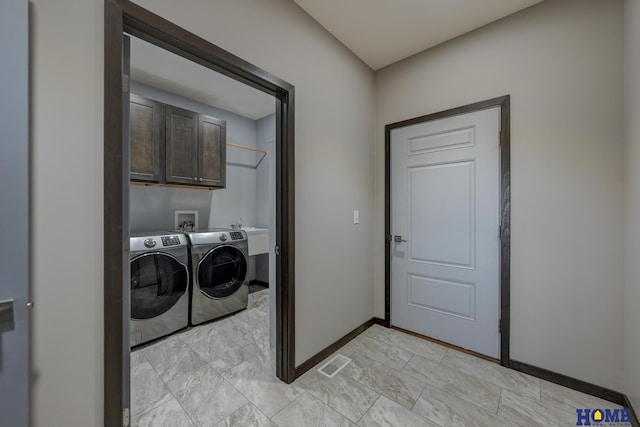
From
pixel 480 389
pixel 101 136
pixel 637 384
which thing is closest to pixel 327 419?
pixel 480 389

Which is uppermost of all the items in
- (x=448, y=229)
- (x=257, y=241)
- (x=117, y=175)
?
(x=117, y=175)

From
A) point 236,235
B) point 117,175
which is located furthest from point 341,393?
point 236,235

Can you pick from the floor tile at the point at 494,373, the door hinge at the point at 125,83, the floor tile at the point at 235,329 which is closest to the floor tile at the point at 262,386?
the floor tile at the point at 235,329

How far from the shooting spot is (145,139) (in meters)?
2.72

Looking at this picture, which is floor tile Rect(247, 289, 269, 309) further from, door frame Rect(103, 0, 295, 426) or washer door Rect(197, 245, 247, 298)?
door frame Rect(103, 0, 295, 426)

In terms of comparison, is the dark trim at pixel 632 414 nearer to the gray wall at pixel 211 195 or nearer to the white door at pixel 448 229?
the white door at pixel 448 229

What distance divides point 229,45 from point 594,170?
2.48m

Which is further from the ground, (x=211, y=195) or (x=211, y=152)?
(x=211, y=152)

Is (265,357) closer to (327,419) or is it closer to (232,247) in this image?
(327,419)

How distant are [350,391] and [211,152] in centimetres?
293

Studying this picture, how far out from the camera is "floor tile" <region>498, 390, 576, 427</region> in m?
1.54

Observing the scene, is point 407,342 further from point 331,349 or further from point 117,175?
point 117,175

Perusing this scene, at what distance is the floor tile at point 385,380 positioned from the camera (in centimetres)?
175

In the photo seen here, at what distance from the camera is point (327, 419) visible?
5.09ft
